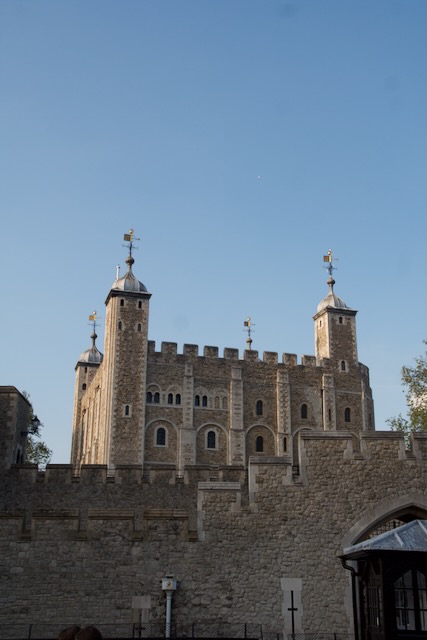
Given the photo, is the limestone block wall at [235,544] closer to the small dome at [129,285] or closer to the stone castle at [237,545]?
the stone castle at [237,545]

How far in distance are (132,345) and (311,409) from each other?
1385 centimetres

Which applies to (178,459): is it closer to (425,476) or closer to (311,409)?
(311,409)

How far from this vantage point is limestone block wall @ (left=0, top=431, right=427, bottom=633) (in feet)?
48.4

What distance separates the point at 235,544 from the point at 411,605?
4.06 m

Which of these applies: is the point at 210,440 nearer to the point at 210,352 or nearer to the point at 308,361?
the point at 210,352

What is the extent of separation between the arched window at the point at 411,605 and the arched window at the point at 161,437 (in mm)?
38430

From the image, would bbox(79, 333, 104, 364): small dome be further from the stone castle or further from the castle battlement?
the stone castle

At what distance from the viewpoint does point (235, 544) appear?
50.3 feet

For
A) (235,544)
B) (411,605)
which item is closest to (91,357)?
(235,544)

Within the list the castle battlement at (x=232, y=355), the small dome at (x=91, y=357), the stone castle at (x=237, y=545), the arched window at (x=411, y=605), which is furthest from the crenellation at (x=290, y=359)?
the arched window at (x=411, y=605)

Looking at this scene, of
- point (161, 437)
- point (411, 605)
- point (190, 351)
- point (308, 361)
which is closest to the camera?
point (411, 605)

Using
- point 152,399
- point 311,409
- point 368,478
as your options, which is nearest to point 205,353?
point 152,399

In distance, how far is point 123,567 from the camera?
588 inches

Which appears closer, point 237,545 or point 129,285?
point 237,545
